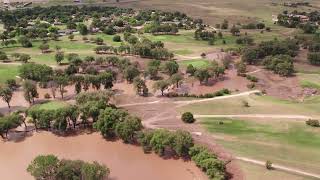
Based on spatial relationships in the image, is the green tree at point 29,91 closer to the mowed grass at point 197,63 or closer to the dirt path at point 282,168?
the mowed grass at point 197,63

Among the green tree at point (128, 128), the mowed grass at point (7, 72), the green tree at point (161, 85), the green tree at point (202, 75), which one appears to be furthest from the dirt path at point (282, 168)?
the mowed grass at point (7, 72)

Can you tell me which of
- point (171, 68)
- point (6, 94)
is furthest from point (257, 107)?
point (6, 94)

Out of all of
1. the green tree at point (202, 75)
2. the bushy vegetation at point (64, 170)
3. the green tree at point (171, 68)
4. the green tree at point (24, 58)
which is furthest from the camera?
the green tree at point (24, 58)

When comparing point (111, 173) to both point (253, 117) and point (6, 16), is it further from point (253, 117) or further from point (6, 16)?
point (6, 16)

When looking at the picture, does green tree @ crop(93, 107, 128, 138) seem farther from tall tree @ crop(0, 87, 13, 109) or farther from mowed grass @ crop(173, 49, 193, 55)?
mowed grass @ crop(173, 49, 193, 55)

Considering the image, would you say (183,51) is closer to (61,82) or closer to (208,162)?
(61,82)

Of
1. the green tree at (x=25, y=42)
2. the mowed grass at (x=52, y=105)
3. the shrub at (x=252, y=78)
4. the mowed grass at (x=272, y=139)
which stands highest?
the green tree at (x=25, y=42)
